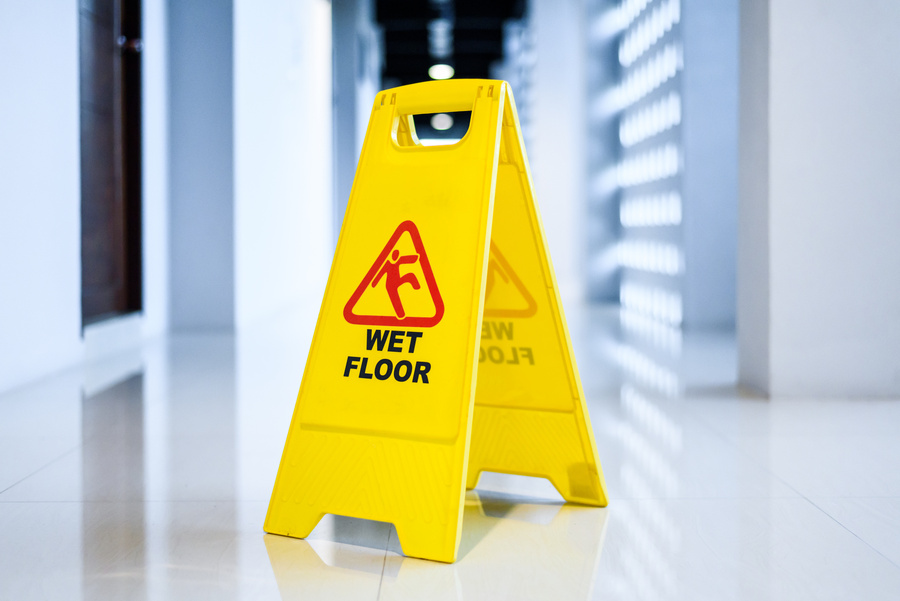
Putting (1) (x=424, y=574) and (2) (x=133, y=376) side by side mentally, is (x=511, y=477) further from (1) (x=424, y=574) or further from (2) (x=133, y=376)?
(2) (x=133, y=376)

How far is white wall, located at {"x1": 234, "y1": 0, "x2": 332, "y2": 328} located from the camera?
17.7 feet

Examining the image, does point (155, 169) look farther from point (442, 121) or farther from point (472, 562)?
point (442, 121)

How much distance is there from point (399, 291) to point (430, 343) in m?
0.13

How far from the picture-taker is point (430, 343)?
4.97 feet

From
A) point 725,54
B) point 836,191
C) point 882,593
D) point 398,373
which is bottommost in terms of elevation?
point 882,593

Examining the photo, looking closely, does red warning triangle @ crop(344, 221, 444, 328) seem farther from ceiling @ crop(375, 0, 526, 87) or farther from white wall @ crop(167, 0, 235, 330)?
ceiling @ crop(375, 0, 526, 87)

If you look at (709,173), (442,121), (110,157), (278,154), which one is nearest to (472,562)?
(110,157)

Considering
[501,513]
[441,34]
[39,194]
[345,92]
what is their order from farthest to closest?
[441,34]
[345,92]
[39,194]
[501,513]

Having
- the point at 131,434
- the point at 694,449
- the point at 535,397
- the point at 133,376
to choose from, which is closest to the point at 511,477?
the point at 535,397

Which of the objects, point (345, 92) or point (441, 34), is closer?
point (345, 92)

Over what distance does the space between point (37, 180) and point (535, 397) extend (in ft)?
8.50

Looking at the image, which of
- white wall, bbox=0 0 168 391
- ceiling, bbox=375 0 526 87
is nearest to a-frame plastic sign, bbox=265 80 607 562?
white wall, bbox=0 0 168 391

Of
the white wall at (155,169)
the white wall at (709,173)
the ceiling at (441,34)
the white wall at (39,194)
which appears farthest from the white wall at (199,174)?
the ceiling at (441,34)

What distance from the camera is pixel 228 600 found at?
4.17ft
